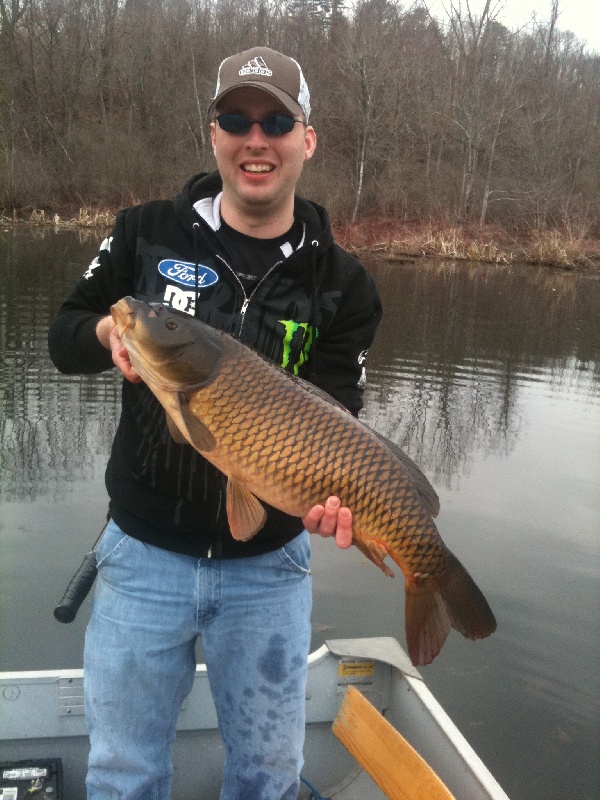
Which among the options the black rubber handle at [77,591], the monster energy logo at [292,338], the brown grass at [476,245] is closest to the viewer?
the monster energy logo at [292,338]

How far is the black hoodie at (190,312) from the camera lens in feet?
7.33

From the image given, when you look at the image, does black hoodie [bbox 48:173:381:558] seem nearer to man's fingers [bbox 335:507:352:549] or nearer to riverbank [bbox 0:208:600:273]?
man's fingers [bbox 335:507:352:549]

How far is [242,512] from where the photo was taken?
6.89ft

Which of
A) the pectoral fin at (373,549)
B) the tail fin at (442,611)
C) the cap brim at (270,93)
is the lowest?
the tail fin at (442,611)

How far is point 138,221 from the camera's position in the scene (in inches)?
91.9

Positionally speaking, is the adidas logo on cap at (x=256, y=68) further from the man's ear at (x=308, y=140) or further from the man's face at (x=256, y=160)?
the man's ear at (x=308, y=140)

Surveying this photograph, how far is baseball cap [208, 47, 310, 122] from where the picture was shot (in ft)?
7.46

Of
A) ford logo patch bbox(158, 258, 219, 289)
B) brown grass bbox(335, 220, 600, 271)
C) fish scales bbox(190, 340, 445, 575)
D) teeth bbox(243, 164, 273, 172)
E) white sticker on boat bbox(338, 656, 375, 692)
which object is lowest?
brown grass bbox(335, 220, 600, 271)

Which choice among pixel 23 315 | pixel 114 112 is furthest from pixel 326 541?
pixel 114 112

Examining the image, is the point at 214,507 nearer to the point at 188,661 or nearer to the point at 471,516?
the point at 188,661

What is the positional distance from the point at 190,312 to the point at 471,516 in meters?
4.94

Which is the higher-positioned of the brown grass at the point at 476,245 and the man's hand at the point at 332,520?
the man's hand at the point at 332,520

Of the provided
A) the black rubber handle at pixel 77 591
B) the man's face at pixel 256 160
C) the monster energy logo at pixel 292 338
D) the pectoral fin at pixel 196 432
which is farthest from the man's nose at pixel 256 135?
the black rubber handle at pixel 77 591

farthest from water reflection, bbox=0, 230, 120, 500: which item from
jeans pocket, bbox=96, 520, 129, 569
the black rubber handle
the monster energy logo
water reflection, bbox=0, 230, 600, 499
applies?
the monster energy logo
